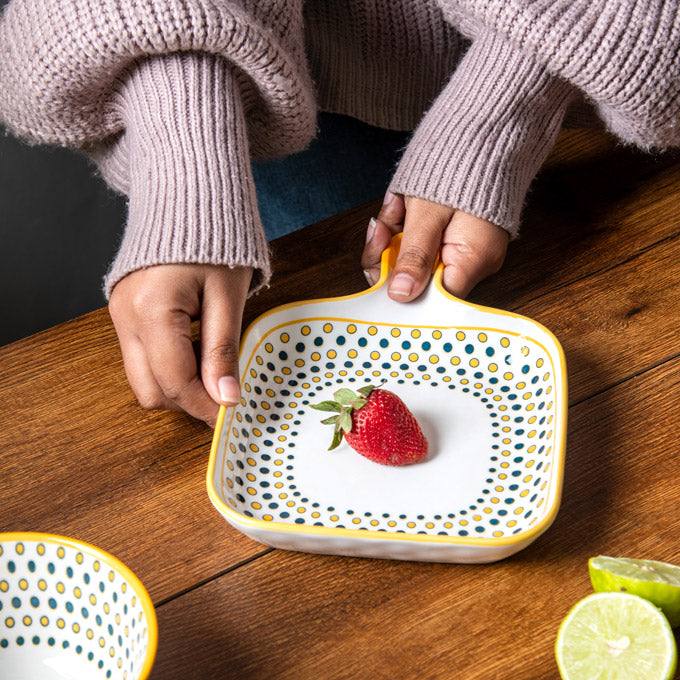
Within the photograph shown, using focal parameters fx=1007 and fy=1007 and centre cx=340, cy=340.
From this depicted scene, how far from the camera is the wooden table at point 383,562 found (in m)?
0.65

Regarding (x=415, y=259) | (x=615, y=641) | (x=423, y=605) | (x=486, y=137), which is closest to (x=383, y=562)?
(x=423, y=605)

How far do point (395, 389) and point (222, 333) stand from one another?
0.15 metres

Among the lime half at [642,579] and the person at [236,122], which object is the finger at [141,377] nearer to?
the person at [236,122]

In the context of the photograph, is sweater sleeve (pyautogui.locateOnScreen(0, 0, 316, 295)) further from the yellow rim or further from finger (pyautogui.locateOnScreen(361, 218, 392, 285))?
the yellow rim

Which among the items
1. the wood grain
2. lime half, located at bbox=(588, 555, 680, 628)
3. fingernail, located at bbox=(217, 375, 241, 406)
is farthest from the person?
lime half, located at bbox=(588, 555, 680, 628)

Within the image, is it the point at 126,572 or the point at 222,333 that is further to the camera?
the point at 222,333

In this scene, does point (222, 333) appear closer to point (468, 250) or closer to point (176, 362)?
point (176, 362)

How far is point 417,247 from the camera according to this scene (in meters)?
0.87

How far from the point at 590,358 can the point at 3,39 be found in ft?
1.90

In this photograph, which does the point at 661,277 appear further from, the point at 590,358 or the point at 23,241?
the point at 23,241

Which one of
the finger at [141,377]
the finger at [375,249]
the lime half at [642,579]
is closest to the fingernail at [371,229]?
the finger at [375,249]

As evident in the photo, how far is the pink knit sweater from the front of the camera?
31.2 inches

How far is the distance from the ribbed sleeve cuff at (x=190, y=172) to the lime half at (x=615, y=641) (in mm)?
372

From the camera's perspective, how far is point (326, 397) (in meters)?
0.83
